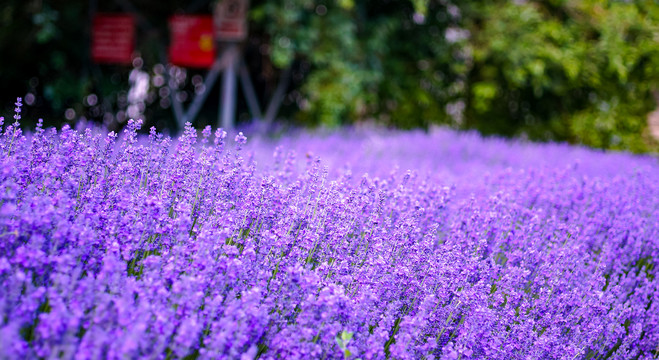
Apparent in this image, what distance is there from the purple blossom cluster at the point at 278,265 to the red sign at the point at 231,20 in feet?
14.4

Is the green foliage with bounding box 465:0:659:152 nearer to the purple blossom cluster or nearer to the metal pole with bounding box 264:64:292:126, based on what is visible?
the metal pole with bounding box 264:64:292:126

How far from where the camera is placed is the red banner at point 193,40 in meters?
7.12

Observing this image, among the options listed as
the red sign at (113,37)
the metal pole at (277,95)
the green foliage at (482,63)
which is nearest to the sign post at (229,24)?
the green foliage at (482,63)

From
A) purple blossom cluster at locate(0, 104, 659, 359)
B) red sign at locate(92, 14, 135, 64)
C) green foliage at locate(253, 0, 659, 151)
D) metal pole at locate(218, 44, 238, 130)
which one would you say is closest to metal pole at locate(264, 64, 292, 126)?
green foliage at locate(253, 0, 659, 151)

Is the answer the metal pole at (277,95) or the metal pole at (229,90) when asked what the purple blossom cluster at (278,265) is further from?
the metal pole at (277,95)

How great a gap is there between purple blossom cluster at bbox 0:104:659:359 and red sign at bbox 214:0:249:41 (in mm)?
4380

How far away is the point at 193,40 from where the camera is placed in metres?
7.17

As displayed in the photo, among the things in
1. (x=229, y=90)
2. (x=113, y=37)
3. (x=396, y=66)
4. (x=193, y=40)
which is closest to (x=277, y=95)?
(x=229, y=90)

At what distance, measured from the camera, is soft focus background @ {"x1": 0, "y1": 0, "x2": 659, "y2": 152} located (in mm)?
6863

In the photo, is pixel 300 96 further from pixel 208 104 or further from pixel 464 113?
pixel 464 113

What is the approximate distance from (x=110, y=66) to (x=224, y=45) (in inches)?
109

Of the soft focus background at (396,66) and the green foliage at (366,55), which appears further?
the soft focus background at (396,66)

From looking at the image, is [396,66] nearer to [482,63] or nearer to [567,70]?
[482,63]

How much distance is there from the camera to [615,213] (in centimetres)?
289
